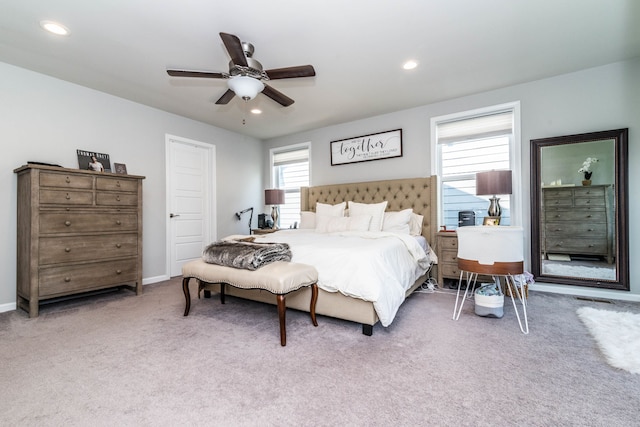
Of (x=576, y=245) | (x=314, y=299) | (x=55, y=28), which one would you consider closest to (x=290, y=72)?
(x=314, y=299)

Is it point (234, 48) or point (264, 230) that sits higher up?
point (234, 48)

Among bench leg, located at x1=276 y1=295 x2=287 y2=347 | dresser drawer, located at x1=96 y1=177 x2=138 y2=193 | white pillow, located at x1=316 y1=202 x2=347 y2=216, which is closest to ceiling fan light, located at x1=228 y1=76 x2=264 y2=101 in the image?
bench leg, located at x1=276 y1=295 x2=287 y2=347

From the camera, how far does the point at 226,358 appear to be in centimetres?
193

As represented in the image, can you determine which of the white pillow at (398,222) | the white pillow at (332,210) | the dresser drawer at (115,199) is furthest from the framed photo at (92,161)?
the white pillow at (398,222)

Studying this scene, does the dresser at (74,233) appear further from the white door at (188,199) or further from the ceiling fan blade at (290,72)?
the ceiling fan blade at (290,72)

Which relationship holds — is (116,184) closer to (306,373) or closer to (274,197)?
(274,197)

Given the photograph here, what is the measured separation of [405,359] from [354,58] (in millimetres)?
2724

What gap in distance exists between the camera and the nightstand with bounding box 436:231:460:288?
353 cm

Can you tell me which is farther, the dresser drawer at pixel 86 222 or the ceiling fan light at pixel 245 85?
the dresser drawer at pixel 86 222

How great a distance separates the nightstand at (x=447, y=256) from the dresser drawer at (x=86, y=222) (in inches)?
149

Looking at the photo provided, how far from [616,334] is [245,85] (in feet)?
11.6

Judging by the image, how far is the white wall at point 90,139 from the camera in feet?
9.81

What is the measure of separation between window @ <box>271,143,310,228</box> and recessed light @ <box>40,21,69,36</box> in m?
3.50

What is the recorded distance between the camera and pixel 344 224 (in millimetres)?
3855
